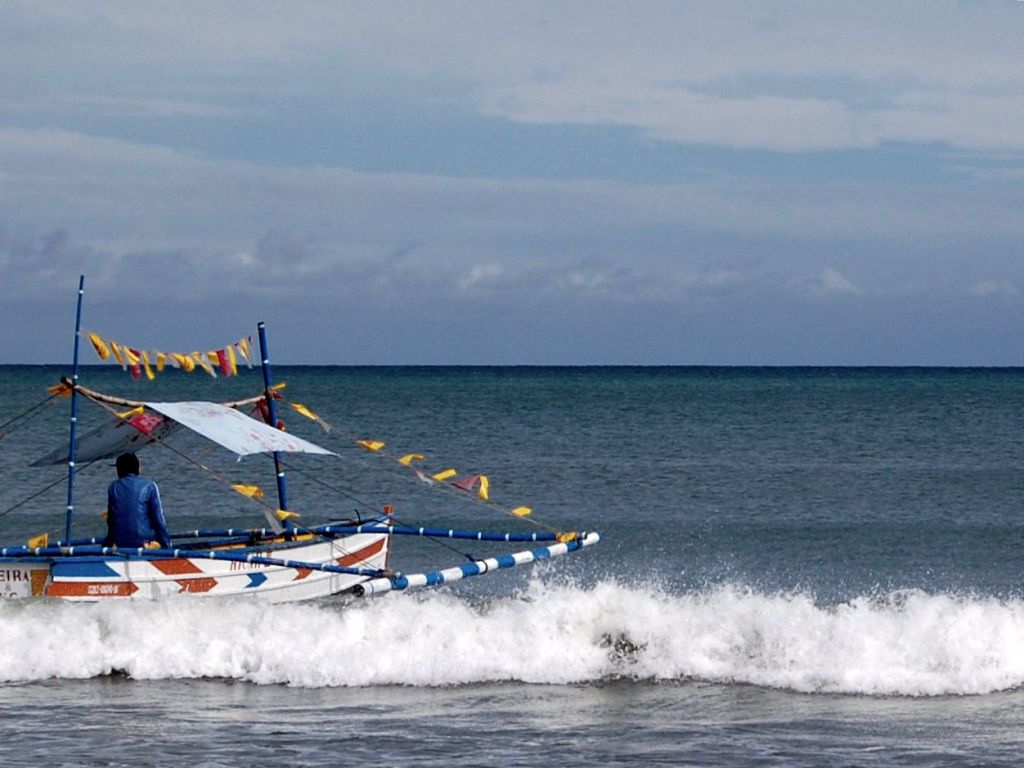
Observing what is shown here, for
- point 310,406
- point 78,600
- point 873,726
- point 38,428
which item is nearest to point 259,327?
point 78,600

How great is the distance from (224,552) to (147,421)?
6.13 ft

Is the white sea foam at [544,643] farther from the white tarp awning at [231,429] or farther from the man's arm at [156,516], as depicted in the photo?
the white tarp awning at [231,429]

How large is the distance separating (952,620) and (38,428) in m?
44.5

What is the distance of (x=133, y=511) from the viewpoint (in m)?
16.8

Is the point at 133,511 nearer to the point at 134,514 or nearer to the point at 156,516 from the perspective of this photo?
the point at 134,514

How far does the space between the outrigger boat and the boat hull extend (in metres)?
0.01

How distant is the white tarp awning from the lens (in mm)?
17188

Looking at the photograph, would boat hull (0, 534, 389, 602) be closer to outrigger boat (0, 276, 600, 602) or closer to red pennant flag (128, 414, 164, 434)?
outrigger boat (0, 276, 600, 602)

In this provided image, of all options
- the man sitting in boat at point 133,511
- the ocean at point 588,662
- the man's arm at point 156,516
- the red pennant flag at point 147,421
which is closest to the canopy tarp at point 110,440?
the red pennant flag at point 147,421

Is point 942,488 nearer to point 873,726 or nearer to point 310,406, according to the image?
point 873,726

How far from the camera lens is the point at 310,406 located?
81.1m

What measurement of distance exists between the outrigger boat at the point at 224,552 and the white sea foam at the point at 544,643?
0.34 meters

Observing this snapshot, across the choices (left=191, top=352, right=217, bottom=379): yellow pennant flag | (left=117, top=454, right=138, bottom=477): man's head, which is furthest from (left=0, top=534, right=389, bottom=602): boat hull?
(left=191, top=352, right=217, bottom=379): yellow pennant flag

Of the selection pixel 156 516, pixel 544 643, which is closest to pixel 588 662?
pixel 544 643
